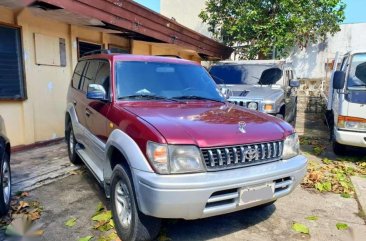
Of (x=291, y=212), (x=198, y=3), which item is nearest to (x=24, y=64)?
(x=291, y=212)

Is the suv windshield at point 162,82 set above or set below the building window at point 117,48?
below

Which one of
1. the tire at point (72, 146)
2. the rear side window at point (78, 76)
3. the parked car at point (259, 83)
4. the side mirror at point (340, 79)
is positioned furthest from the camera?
the parked car at point (259, 83)

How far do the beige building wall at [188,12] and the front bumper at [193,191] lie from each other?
18438mm

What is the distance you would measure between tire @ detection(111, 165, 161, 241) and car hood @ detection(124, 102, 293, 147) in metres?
0.59

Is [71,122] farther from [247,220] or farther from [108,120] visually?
[247,220]

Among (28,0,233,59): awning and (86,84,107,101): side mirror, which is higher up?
(28,0,233,59): awning

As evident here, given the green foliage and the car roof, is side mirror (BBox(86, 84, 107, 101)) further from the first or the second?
the green foliage

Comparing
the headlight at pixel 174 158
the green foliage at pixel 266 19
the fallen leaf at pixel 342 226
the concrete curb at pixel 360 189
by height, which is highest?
the green foliage at pixel 266 19

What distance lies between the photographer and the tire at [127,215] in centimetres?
280

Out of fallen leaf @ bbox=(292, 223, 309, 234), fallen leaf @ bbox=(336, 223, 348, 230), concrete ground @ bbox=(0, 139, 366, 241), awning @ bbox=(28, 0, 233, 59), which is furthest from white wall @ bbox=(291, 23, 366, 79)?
fallen leaf @ bbox=(292, 223, 309, 234)

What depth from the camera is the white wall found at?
16.3m

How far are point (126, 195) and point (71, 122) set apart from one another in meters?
2.86

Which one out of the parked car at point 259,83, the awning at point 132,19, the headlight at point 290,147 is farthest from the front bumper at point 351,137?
the awning at point 132,19

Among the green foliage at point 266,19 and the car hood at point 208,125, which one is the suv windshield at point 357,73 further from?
the green foliage at point 266,19
